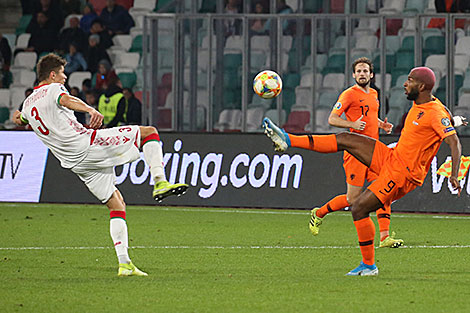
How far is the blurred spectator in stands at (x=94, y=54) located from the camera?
2083 centimetres

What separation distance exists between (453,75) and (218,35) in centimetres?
390

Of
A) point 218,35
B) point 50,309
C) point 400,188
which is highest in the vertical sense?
point 218,35

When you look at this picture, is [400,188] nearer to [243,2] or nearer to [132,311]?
[132,311]

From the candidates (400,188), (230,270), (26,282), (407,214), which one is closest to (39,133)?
(26,282)

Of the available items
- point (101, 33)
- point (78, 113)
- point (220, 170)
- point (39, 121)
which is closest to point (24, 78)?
point (101, 33)

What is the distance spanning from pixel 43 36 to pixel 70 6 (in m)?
1.06

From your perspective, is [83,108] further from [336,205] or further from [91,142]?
[336,205]

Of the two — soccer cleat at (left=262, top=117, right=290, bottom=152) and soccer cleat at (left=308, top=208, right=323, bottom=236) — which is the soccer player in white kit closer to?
soccer cleat at (left=262, top=117, right=290, bottom=152)

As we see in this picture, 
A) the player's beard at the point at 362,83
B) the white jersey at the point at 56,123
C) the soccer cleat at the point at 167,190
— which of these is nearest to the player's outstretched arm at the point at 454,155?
the soccer cleat at the point at 167,190

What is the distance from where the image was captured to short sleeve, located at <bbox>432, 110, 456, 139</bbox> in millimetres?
8000

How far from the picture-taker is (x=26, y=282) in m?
7.84

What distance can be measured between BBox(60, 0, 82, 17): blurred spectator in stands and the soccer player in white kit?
14.5m

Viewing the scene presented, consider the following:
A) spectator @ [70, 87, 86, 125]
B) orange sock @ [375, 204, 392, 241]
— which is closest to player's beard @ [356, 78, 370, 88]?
orange sock @ [375, 204, 392, 241]

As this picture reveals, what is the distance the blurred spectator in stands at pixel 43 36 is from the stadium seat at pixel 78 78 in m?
1.31
